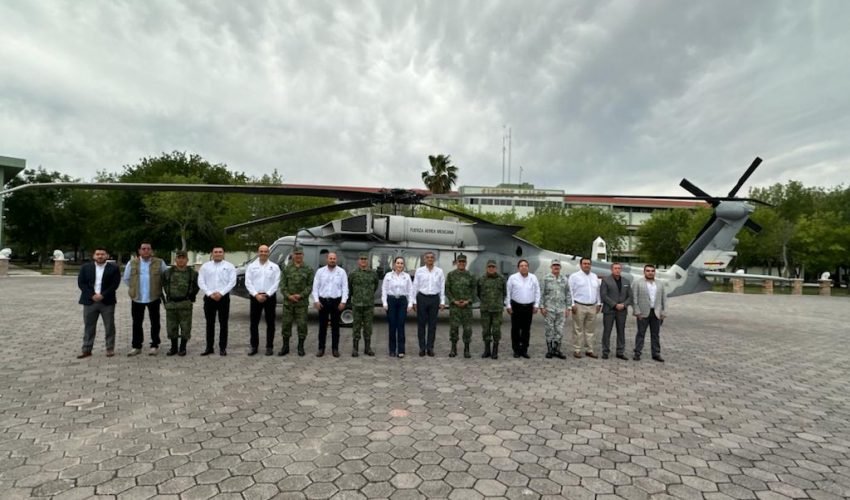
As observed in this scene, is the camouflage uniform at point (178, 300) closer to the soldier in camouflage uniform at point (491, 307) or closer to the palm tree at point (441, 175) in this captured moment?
the soldier in camouflage uniform at point (491, 307)

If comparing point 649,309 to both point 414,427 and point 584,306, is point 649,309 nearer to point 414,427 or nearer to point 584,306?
point 584,306

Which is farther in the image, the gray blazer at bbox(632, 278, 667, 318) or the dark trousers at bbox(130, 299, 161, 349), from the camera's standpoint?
the gray blazer at bbox(632, 278, 667, 318)

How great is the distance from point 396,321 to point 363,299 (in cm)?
65

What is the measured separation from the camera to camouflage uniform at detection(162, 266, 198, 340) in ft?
22.4

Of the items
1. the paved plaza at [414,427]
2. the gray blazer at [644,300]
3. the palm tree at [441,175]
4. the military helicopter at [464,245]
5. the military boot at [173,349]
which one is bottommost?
the paved plaza at [414,427]

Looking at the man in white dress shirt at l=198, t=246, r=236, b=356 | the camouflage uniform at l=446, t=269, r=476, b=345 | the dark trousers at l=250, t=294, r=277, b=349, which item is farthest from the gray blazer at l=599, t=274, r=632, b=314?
the man in white dress shirt at l=198, t=246, r=236, b=356

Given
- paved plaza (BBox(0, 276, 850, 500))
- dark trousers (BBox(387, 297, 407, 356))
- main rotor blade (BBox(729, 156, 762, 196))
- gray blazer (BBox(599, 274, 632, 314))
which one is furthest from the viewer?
main rotor blade (BBox(729, 156, 762, 196))

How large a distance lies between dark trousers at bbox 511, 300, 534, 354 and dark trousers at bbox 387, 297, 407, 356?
1.83m

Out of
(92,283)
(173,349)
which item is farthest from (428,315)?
(92,283)

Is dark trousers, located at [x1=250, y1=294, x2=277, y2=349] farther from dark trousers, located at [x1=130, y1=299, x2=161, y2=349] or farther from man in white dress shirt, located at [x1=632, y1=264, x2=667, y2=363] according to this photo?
man in white dress shirt, located at [x1=632, y1=264, x2=667, y2=363]

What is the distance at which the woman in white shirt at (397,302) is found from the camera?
7172mm

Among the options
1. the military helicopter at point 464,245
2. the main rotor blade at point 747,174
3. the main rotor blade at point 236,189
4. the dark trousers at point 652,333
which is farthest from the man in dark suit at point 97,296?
the main rotor blade at point 747,174

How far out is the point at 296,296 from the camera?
703 cm

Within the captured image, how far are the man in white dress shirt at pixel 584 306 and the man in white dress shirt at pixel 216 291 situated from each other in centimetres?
563
